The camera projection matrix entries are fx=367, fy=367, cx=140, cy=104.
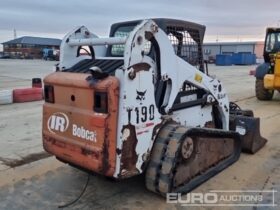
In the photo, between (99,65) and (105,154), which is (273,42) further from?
(105,154)

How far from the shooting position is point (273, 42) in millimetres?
11008

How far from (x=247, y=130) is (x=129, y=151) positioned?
2.45 meters

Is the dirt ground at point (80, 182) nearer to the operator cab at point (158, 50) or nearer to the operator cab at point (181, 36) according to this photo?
the operator cab at point (158, 50)

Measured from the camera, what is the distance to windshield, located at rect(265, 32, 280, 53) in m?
10.9

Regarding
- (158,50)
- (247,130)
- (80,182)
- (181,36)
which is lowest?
(80,182)

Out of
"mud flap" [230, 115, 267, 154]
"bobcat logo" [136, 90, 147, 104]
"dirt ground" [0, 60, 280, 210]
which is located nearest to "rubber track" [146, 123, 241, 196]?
"dirt ground" [0, 60, 280, 210]

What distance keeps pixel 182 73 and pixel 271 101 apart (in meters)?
7.66

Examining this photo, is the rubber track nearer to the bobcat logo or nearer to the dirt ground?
the dirt ground

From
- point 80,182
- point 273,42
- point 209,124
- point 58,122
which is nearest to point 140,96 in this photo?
point 58,122

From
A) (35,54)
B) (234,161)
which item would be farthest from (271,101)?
(35,54)

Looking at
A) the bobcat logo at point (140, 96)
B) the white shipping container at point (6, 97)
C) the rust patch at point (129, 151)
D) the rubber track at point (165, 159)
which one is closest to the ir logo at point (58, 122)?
the rust patch at point (129, 151)

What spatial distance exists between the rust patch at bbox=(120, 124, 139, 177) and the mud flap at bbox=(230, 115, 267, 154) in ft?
7.53

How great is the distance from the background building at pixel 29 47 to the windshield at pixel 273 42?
46.1 meters

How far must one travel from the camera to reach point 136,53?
10.7 feet
